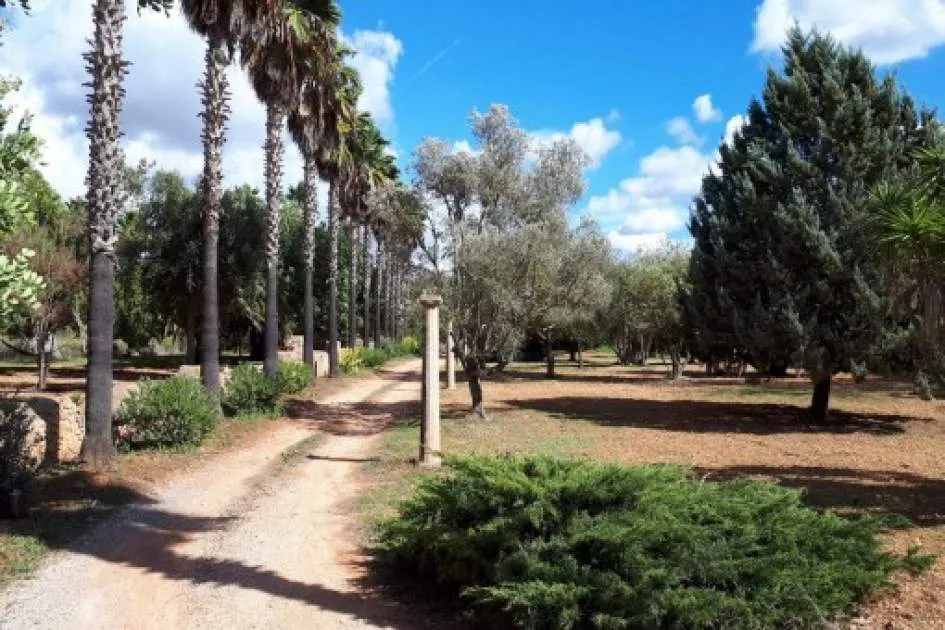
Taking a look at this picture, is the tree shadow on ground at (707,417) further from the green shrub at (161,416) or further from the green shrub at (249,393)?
the green shrub at (161,416)

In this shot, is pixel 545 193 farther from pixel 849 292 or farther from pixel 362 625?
pixel 362 625

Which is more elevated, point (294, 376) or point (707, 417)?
point (294, 376)

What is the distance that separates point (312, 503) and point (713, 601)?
19.7 ft

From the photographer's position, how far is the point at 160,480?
10586mm

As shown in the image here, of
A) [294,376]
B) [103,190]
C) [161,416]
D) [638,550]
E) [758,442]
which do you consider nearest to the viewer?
[638,550]

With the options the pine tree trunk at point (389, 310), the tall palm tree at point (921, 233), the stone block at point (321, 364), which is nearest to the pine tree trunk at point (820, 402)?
the tall palm tree at point (921, 233)

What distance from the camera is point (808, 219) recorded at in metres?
17.5

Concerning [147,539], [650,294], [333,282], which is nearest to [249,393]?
[147,539]

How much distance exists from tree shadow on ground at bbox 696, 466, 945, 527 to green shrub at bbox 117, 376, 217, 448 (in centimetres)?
794

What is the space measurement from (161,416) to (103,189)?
11.8 feet

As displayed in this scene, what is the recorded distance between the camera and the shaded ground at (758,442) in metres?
8.99

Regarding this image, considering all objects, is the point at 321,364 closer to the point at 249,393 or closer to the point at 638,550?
the point at 249,393

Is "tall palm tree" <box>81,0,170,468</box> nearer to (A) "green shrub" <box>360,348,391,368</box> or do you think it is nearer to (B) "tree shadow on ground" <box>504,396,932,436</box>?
(B) "tree shadow on ground" <box>504,396,932,436</box>

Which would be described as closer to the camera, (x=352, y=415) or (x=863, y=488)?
(x=863, y=488)
